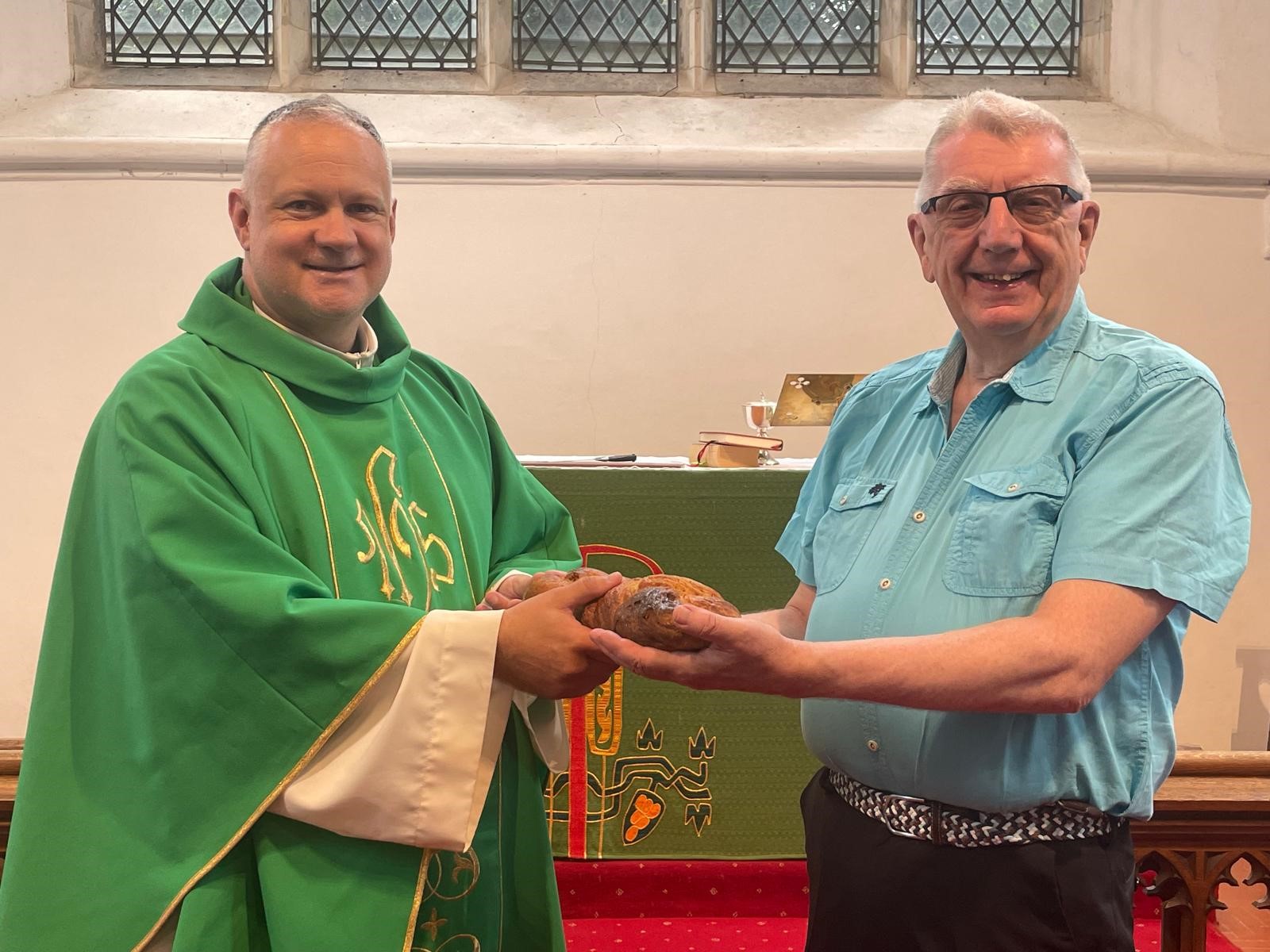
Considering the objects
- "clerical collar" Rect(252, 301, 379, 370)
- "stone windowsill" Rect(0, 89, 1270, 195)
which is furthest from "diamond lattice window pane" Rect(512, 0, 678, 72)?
"clerical collar" Rect(252, 301, 379, 370)

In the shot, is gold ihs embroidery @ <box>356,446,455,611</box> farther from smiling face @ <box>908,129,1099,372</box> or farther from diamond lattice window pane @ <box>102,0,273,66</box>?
diamond lattice window pane @ <box>102,0,273,66</box>

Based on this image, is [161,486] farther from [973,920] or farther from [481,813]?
[973,920]

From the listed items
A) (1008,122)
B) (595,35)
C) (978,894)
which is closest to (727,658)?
(978,894)

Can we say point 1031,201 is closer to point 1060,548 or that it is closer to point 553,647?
point 1060,548

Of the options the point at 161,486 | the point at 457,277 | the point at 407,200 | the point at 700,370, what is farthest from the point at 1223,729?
the point at 161,486

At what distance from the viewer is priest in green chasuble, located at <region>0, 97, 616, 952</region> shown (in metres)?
1.91

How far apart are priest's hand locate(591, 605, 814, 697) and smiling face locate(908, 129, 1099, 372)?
0.63 metres

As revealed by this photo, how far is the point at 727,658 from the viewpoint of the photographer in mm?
1774

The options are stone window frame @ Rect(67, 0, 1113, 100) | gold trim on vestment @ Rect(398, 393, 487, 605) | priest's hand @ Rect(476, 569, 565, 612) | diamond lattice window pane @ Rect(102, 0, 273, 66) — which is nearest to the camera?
priest's hand @ Rect(476, 569, 565, 612)

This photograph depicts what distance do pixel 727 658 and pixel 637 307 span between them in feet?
15.3

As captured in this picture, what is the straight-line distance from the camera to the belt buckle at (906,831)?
6.32 ft

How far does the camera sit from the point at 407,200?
20.4ft

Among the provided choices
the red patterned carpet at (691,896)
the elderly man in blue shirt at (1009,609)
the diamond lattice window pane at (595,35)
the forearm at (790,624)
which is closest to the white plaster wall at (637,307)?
the diamond lattice window pane at (595,35)

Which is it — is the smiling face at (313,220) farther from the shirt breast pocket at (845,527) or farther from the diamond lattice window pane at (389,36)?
the diamond lattice window pane at (389,36)
